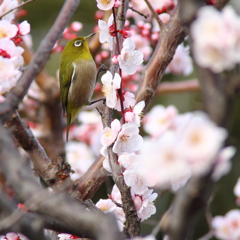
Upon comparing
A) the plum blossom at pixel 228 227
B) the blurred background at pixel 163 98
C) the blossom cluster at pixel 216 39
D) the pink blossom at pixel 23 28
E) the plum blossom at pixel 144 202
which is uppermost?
the blossom cluster at pixel 216 39

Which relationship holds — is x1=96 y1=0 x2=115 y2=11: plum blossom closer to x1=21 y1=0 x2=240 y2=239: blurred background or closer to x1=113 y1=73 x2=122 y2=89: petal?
x1=113 y1=73 x2=122 y2=89: petal

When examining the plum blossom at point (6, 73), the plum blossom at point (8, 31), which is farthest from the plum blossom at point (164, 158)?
the plum blossom at point (8, 31)

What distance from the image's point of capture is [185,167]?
2.27ft

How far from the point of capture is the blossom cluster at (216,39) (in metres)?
0.66

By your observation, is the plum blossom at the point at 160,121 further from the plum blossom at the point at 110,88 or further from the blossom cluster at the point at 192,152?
the blossom cluster at the point at 192,152

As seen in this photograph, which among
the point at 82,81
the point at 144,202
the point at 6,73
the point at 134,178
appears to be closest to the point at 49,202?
the point at 134,178

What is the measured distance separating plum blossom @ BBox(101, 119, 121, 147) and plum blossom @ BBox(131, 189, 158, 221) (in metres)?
0.18

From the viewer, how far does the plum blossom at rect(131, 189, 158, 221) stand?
123 cm

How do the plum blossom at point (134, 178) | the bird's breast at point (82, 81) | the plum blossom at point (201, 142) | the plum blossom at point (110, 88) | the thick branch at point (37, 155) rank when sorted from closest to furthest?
the plum blossom at point (201, 142)
the plum blossom at point (134, 178)
the plum blossom at point (110, 88)
the thick branch at point (37, 155)
the bird's breast at point (82, 81)

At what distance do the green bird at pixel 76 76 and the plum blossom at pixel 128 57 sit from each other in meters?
0.95

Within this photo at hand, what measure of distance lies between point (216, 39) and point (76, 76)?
5.41 feet

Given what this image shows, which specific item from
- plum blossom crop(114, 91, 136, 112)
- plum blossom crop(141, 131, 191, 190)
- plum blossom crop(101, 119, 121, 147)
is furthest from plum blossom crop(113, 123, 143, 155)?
plum blossom crop(141, 131, 191, 190)

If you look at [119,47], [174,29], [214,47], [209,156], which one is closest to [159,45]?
[174,29]

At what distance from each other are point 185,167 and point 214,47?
0.21 metres
